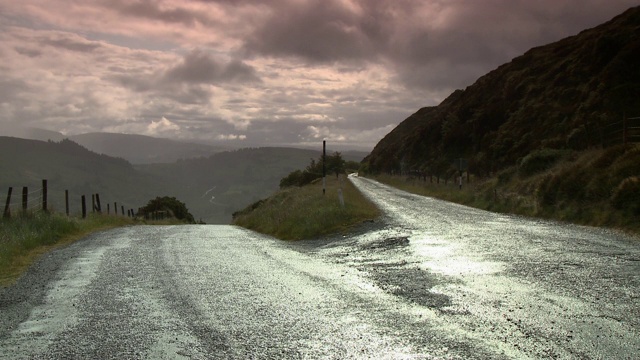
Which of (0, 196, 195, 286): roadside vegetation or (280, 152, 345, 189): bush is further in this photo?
(280, 152, 345, 189): bush

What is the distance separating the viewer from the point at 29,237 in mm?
15758

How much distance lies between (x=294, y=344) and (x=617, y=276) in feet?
19.8

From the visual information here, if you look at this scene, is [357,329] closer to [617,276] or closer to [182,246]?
[617,276]

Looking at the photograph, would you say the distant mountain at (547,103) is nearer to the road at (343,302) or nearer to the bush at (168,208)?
the road at (343,302)

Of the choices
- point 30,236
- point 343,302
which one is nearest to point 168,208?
point 30,236

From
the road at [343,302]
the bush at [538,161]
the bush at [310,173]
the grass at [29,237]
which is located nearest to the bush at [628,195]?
the road at [343,302]

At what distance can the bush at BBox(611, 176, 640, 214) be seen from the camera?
51.8 feet

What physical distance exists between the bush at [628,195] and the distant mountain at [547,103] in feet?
42.7

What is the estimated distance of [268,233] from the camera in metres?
21.4

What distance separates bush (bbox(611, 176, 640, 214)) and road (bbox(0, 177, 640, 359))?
292cm

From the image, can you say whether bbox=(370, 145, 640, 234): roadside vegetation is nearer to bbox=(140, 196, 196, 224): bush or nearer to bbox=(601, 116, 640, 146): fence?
bbox=(601, 116, 640, 146): fence

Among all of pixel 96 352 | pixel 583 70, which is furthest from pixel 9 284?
pixel 583 70

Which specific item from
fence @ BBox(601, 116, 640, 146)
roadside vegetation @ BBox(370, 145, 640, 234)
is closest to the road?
roadside vegetation @ BBox(370, 145, 640, 234)

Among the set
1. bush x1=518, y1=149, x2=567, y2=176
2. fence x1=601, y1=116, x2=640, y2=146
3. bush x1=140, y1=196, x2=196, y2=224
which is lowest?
bush x1=140, y1=196, x2=196, y2=224
